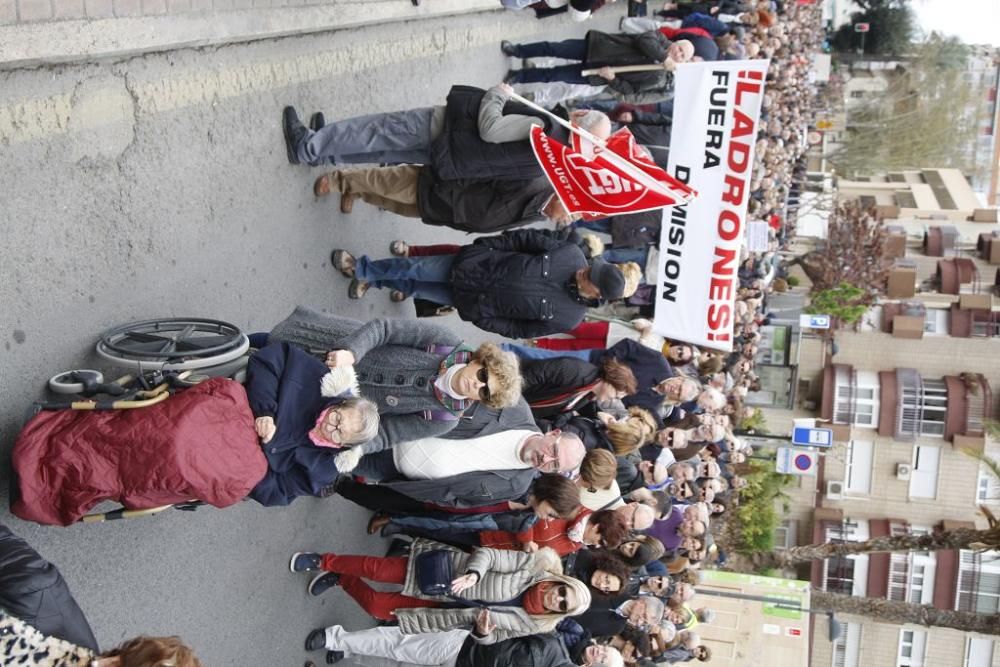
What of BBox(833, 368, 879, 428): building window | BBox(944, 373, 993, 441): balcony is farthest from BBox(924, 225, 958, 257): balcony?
BBox(833, 368, 879, 428): building window

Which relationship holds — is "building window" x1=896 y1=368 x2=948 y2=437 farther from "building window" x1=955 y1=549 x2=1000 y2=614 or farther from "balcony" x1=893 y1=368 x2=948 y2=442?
"building window" x1=955 y1=549 x2=1000 y2=614

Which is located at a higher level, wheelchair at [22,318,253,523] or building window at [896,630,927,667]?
wheelchair at [22,318,253,523]

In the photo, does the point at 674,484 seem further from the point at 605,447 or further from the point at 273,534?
the point at 273,534

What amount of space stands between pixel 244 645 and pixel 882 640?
76.3ft

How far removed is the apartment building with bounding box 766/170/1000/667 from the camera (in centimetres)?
2505

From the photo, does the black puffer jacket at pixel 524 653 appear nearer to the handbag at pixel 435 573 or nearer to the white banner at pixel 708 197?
the handbag at pixel 435 573

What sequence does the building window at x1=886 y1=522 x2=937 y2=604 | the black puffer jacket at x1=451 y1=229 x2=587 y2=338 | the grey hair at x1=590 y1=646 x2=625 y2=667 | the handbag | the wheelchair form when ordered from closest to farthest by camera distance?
→ the wheelchair
the handbag
the black puffer jacket at x1=451 y1=229 x2=587 y2=338
the grey hair at x1=590 y1=646 x2=625 y2=667
the building window at x1=886 y1=522 x2=937 y2=604

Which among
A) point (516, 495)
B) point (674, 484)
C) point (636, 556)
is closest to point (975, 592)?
point (674, 484)

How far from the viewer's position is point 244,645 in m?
6.49

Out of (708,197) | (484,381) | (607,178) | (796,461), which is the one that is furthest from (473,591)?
(796,461)

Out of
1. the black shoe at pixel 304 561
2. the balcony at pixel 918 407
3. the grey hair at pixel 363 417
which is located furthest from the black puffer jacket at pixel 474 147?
the balcony at pixel 918 407

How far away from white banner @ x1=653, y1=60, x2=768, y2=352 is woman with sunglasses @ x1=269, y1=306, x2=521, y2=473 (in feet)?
10.7

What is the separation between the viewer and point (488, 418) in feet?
19.4

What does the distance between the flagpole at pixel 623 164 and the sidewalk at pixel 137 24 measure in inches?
73.9
